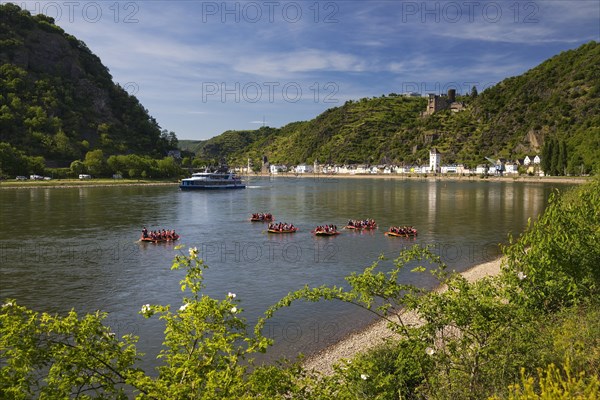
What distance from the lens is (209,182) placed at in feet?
532

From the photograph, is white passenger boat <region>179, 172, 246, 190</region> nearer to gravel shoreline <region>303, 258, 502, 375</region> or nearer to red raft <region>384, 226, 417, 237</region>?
red raft <region>384, 226, 417, 237</region>

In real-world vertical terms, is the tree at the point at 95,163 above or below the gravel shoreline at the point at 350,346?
above

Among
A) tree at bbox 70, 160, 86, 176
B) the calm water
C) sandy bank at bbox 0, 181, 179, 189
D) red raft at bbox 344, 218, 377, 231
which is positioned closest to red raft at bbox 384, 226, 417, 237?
the calm water

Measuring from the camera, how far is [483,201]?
108 meters

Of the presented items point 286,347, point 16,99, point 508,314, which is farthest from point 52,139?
point 508,314

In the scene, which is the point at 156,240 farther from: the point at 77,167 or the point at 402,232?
the point at 77,167

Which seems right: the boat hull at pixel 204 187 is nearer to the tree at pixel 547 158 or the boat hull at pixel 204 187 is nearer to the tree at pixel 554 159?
the tree at pixel 547 158

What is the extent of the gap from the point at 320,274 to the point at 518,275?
862 inches

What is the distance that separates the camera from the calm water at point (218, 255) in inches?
1118

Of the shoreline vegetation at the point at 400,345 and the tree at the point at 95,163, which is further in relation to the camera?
the tree at the point at 95,163

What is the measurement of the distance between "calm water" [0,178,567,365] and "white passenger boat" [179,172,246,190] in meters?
66.1

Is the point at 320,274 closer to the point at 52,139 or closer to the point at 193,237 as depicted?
the point at 193,237

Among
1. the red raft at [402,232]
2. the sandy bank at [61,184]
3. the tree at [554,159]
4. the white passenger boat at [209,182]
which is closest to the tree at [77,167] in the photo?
the sandy bank at [61,184]

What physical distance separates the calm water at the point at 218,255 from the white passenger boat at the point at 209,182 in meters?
66.1
